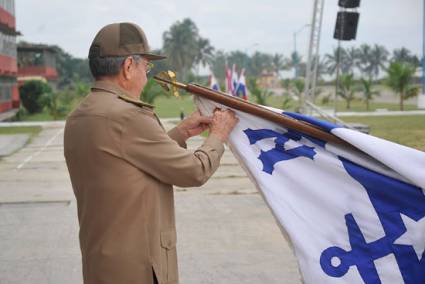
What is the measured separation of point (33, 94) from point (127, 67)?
41930mm

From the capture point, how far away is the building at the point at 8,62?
37.8 meters

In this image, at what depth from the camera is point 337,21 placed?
14227mm

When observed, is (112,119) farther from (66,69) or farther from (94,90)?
(66,69)

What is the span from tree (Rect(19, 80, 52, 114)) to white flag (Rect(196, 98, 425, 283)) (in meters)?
40.6

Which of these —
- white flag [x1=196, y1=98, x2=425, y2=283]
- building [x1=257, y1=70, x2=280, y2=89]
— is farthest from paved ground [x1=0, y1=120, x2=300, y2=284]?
building [x1=257, y1=70, x2=280, y2=89]

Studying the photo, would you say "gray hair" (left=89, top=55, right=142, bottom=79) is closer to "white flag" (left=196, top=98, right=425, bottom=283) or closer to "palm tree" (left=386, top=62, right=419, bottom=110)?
"white flag" (left=196, top=98, right=425, bottom=283)

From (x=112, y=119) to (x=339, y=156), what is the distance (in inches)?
41.8

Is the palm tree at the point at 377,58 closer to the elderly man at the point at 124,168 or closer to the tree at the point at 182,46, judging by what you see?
the tree at the point at 182,46

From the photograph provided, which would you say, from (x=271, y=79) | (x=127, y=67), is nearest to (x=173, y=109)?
(x=127, y=67)

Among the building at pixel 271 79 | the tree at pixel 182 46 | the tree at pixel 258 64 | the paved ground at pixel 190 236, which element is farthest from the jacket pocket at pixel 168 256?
the tree at pixel 258 64

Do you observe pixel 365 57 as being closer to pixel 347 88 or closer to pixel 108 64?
pixel 347 88

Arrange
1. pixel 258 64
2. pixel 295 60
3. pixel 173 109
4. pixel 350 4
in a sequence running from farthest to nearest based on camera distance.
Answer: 1. pixel 258 64
2. pixel 295 60
3. pixel 173 109
4. pixel 350 4

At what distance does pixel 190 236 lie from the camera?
7.42m

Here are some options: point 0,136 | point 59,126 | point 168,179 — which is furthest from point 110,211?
point 59,126
